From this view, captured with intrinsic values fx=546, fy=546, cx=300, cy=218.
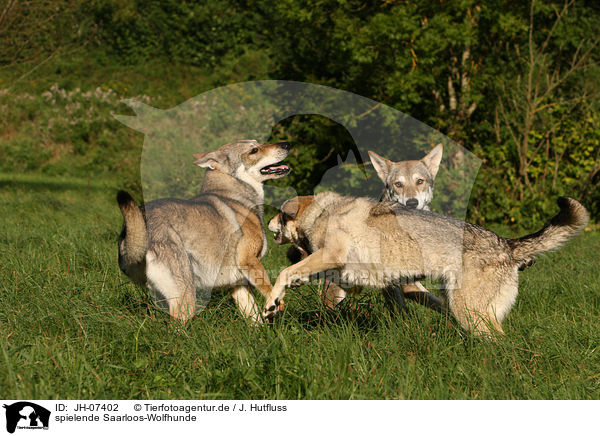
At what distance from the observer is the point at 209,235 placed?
439 centimetres

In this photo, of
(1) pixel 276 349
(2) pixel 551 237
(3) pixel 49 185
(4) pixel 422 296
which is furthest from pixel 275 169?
(3) pixel 49 185

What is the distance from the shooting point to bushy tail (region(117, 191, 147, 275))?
3729 mm

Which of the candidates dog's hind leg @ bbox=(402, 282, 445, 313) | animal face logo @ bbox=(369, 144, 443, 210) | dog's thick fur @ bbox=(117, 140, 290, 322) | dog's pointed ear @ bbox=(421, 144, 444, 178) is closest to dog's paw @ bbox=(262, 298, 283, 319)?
dog's thick fur @ bbox=(117, 140, 290, 322)

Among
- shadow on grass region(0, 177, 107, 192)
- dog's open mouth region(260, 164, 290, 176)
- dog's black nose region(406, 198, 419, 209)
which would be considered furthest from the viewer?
shadow on grass region(0, 177, 107, 192)

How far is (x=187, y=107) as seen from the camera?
9930 mm

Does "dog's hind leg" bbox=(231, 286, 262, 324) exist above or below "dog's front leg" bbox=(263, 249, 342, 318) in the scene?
below

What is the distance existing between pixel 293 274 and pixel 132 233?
3.81 feet

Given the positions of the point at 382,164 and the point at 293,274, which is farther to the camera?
the point at 382,164

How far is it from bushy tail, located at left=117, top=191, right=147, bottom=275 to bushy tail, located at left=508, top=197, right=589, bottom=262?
270cm

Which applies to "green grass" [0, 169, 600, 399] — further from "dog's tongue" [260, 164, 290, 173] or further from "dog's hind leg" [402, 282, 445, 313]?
"dog's tongue" [260, 164, 290, 173]

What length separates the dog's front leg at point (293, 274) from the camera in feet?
12.6

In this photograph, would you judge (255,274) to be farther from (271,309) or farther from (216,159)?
(216,159)

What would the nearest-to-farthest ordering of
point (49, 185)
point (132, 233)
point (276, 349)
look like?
point (276, 349), point (132, 233), point (49, 185)

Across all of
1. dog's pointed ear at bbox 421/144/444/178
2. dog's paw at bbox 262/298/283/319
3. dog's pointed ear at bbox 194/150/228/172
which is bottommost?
dog's pointed ear at bbox 421/144/444/178
